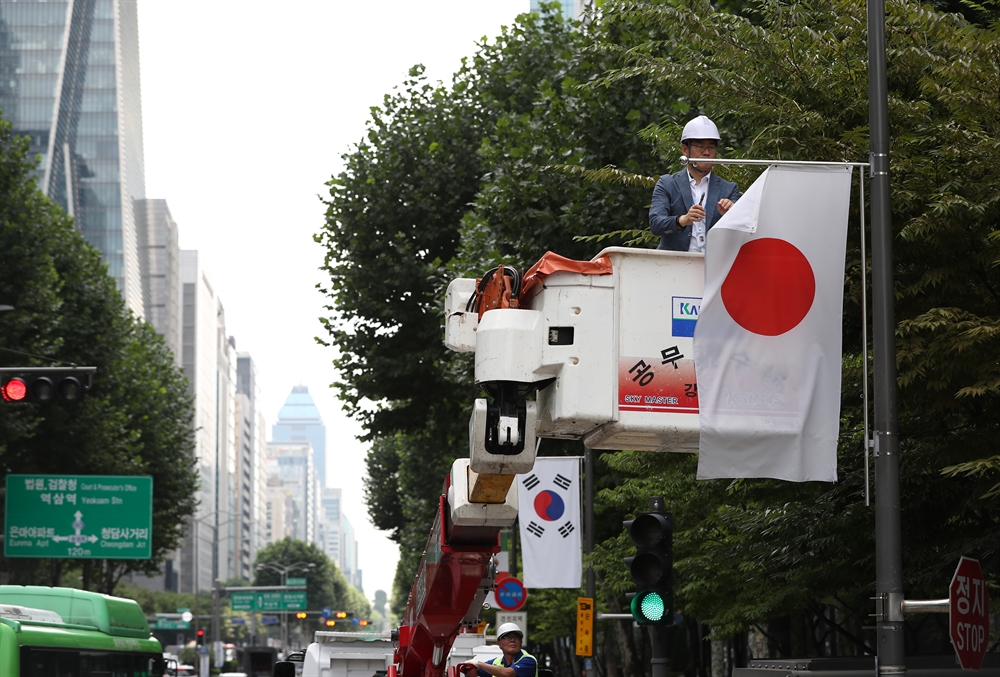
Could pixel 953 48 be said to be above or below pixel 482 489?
above

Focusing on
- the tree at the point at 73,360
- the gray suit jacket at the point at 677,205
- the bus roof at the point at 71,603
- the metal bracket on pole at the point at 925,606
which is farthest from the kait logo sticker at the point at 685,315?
the tree at the point at 73,360

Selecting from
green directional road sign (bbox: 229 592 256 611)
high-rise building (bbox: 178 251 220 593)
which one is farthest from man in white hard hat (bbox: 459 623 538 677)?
high-rise building (bbox: 178 251 220 593)

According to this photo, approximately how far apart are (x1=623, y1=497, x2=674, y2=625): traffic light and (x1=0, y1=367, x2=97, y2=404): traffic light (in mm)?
10370

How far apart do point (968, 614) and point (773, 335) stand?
1991 mm

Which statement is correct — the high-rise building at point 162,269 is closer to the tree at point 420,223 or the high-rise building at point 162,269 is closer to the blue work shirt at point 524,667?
the tree at point 420,223

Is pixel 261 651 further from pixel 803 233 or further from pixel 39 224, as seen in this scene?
pixel 803 233

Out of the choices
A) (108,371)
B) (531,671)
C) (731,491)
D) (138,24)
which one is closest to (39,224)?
(108,371)

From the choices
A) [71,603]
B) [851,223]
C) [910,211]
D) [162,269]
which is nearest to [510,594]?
[71,603]

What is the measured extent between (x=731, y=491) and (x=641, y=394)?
8.73m

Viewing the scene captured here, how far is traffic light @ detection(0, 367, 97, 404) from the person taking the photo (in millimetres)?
19716

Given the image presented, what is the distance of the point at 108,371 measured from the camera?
4394 cm

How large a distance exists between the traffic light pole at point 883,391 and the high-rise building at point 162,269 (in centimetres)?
15955

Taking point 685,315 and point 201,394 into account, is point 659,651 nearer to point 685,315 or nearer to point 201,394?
point 685,315

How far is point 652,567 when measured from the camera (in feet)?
39.6
